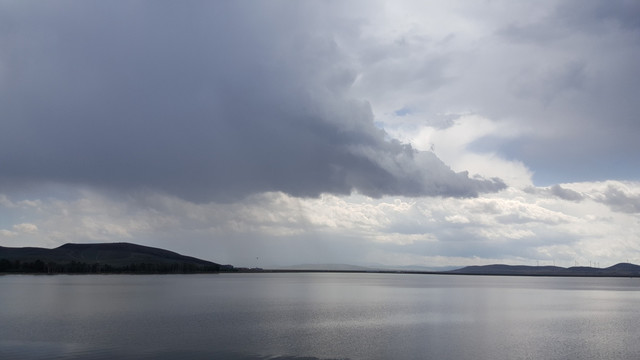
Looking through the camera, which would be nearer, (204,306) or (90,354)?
(90,354)

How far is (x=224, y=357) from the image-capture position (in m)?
42.3

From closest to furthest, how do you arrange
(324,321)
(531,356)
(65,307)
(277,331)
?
(531,356)
(277,331)
(324,321)
(65,307)

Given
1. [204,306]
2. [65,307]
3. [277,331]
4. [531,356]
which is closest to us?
[531,356]

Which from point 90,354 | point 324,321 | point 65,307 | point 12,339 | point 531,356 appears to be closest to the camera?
point 90,354

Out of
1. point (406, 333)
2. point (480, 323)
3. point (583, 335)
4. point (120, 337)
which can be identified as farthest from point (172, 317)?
point (583, 335)

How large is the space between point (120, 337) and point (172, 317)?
2036cm

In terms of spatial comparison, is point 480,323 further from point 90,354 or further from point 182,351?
→ point 90,354

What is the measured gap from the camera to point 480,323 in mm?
71125

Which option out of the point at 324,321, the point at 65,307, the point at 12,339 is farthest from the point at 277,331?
the point at 65,307

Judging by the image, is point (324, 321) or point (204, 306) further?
point (204, 306)

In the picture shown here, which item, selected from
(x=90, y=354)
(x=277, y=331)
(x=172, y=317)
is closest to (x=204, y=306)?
(x=172, y=317)

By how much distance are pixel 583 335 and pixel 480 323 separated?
46.3 ft

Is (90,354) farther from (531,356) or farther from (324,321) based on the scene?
(531,356)

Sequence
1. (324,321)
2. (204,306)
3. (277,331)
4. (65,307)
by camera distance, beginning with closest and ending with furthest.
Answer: (277,331) → (324,321) → (65,307) → (204,306)
